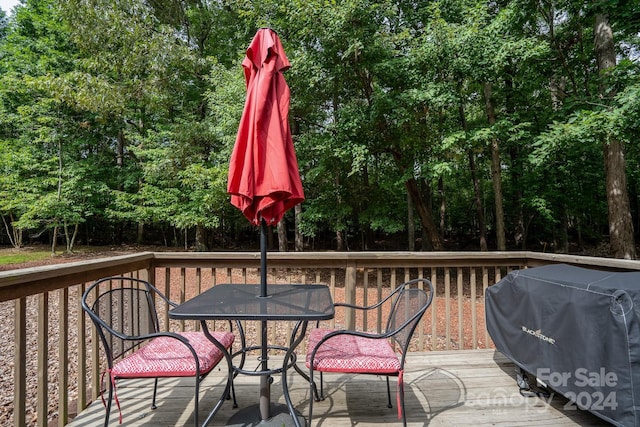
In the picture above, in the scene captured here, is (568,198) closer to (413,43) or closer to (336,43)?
(413,43)

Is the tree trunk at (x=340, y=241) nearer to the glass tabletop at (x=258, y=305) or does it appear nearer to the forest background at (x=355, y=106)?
the forest background at (x=355, y=106)

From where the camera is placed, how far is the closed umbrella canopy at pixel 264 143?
1758 millimetres

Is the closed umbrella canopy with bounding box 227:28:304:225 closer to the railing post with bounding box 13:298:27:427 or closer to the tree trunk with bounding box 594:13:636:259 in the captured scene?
the railing post with bounding box 13:298:27:427

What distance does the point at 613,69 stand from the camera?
521 cm

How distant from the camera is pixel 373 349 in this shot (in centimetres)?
199

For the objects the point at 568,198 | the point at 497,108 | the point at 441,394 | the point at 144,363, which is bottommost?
the point at 441,394

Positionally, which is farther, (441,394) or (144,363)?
(441,394)

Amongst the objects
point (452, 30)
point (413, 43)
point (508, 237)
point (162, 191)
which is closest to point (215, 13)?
point (162, 191)

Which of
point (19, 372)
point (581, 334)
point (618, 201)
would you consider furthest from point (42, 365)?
point (618, 201)

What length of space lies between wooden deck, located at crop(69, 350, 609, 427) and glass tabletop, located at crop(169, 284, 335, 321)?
2.41 ft

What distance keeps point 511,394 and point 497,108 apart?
338 inches

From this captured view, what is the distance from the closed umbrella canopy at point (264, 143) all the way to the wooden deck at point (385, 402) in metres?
1.30

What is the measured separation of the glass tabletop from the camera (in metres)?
1.56

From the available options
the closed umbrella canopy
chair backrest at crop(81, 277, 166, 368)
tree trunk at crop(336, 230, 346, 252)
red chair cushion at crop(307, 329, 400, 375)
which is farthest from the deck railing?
tree trunk at crop(336, 230, 346, 252)
